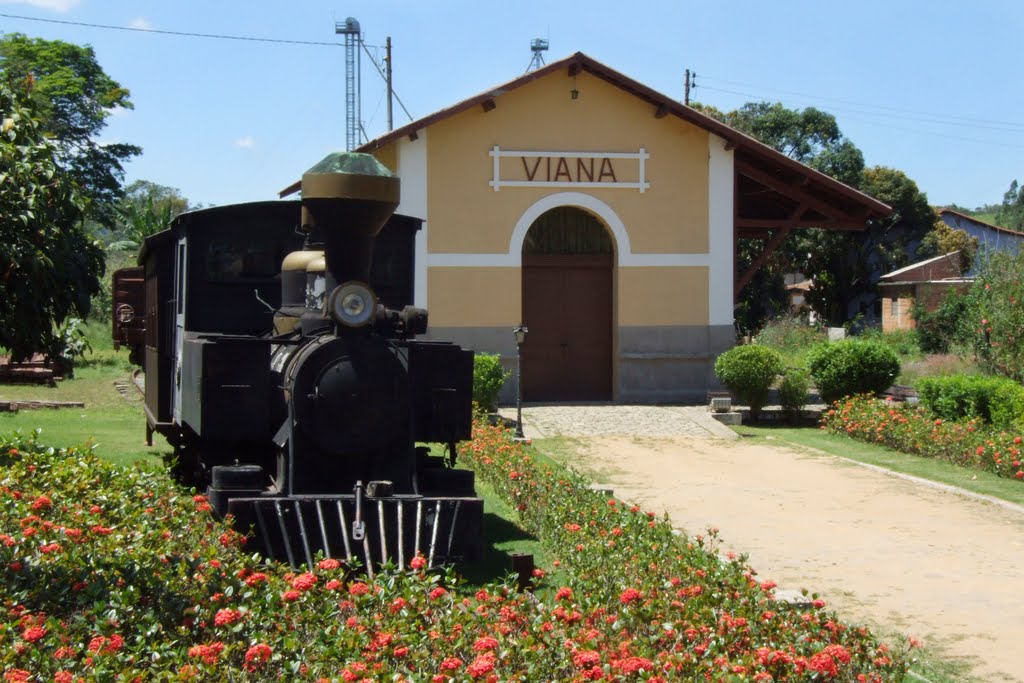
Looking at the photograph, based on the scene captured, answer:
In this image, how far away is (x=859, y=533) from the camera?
10234mm

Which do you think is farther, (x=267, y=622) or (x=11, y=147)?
(x=11, y=147)

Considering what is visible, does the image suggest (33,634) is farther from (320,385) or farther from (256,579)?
(320,385)

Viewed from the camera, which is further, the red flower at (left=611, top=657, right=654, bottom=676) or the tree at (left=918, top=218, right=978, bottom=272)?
the tree at (left=918, top=218, right=978, bottom=272)

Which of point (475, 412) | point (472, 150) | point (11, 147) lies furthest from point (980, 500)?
point (472, 150)

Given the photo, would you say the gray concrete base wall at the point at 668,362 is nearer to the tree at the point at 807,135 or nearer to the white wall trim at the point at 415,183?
the white wall trim at the point at 415,183

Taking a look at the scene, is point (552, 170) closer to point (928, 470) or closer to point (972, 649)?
point (928, 470)

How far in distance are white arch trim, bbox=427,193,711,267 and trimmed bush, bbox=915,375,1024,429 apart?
5396 mm

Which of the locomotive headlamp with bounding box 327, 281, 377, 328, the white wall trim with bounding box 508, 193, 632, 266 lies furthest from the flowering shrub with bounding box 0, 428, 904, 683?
the white wall trim with bounding box 508, 193, 632, 266

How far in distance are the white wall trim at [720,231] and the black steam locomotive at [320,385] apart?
11.9 metres

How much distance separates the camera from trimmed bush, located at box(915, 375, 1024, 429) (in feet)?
49.7

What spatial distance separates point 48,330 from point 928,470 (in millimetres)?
9945

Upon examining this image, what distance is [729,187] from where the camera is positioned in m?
20.7

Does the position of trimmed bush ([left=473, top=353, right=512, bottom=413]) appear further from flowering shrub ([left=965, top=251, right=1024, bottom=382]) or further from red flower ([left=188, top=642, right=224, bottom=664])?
red flower ([left=188, top=642, right=224, bottom=664])

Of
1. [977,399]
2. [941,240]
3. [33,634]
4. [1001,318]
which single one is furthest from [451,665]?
[941,240]
